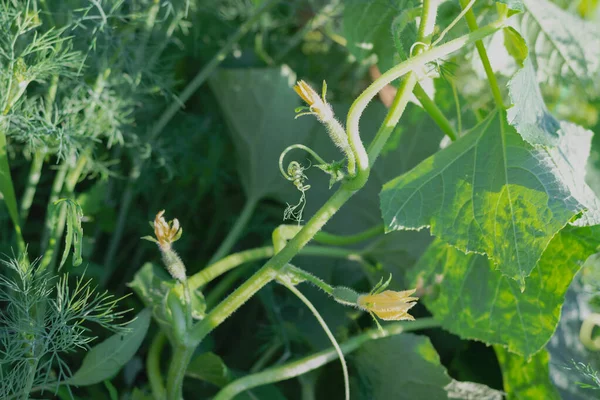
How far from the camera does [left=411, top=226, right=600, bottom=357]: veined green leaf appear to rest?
77cm

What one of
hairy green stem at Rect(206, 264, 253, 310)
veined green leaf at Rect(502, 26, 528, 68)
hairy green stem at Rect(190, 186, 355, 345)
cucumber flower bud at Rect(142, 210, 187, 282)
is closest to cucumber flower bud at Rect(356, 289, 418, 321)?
hairy green stem at Rect(190, 186, 355, 345)

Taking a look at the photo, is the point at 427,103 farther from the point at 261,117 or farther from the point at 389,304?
the point at 261,117

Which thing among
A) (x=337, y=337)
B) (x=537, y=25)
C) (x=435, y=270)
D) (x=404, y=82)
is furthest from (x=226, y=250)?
(x=537, y=25)

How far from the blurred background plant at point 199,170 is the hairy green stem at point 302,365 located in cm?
3

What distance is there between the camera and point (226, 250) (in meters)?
1.02

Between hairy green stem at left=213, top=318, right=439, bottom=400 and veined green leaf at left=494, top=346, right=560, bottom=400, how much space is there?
12 cm

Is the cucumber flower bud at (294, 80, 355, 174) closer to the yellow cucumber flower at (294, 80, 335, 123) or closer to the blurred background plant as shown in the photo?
the yellow cucumber flower at (294, 80, 335, 123)

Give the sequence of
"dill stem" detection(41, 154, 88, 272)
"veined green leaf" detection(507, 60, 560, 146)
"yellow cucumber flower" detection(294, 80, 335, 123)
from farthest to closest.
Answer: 1. "dill stem" detection(41, 154, 88, 272)
2. "veined green leaf" detection(507, 60, 560, 146)
3. "yellow cucumber flower" detection(294, 80, 335, 123)

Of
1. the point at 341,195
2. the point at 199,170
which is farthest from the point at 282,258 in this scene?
the point at 199,170

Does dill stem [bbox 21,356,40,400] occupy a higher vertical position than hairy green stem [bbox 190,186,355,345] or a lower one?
lower

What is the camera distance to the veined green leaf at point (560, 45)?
0.91 m

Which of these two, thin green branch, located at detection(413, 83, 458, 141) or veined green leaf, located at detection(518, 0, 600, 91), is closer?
thin green branch, located at detection(413, 83, 458, 141)

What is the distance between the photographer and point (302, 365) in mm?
792

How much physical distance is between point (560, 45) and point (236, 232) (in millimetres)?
573
